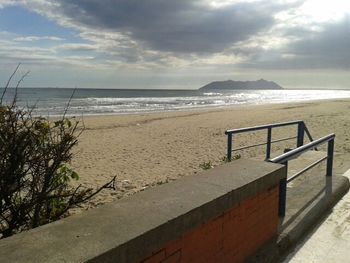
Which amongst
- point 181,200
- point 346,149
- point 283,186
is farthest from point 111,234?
point 346,149

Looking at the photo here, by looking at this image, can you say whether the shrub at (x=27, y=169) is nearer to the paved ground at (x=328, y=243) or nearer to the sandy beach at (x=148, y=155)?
the paved ground at (x=328, y=243)

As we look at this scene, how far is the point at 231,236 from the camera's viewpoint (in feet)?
8.22

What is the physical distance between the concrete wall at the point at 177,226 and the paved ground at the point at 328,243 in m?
0.32

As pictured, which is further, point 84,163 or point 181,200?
point 84,163

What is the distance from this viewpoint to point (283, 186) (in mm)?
3463

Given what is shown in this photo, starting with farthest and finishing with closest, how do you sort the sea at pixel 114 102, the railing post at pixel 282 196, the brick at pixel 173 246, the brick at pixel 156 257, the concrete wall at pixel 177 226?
the sea at pixel 114 102 < the railing post at pixel 282 196 < the brick at pixel 173 246 < the brick at pixel 156 257 < the concrete wall at pixel 177 226

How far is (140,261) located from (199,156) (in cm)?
875

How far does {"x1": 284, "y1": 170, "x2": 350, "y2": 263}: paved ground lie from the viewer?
10.1 ft

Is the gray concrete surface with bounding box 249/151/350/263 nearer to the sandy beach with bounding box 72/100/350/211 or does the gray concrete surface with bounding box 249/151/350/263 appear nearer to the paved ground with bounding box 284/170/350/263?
the paved ground with bounding box 284/170/350/263

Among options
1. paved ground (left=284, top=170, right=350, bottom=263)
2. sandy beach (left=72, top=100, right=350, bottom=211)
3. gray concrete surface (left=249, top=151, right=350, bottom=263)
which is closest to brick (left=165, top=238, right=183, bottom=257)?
gray concrete surface (left=249, top=151, right=350, bottom=263)

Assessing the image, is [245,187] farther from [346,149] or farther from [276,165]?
[346,149]

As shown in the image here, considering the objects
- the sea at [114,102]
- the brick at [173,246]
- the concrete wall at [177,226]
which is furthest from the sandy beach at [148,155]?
the brick at [173,246]

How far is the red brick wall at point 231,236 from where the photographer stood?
6.56 ft

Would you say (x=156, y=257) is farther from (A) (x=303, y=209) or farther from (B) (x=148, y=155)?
(B) (x=148, y=155)
